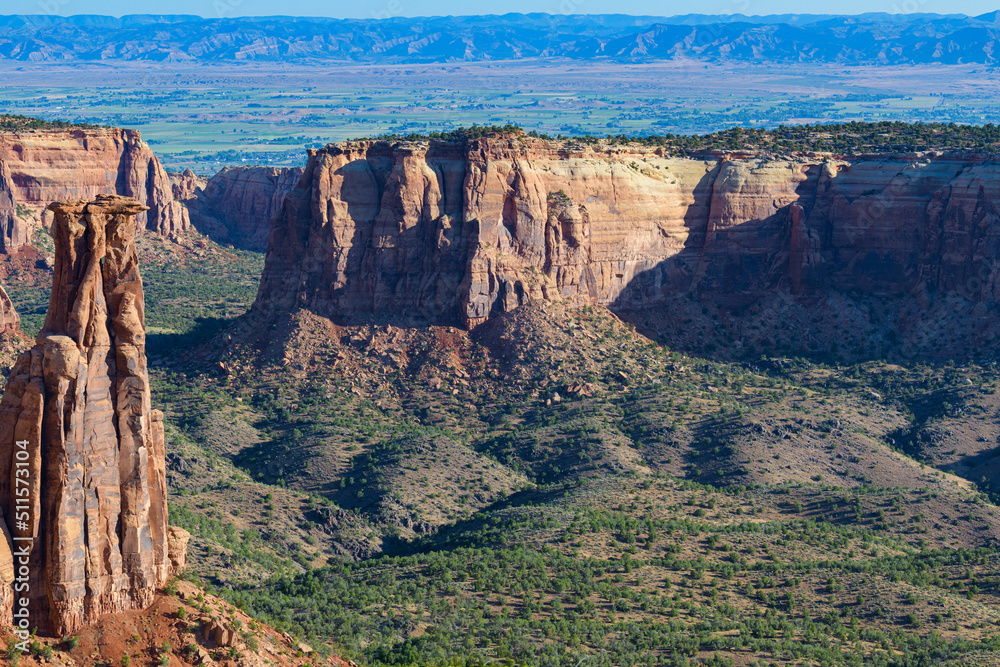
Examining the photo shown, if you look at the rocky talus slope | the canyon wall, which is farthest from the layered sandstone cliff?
the rocky talus slope

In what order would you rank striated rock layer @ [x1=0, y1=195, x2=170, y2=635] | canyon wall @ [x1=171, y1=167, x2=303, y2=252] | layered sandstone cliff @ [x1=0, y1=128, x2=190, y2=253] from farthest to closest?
canyon wall @ [x1=171, y1=167, x2=303, y2=252], layered sandstone cliff @ [x1=0, y1=128, x2=190, y2=253], striated rock layer @ [x1=0, y1=195, x2=170, y2=635]

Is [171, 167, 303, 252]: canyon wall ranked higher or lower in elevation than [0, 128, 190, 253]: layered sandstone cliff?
lower

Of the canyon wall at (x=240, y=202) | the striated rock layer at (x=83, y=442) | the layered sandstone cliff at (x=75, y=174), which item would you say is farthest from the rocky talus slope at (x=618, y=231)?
the canyon wall at (x=240, y=202)

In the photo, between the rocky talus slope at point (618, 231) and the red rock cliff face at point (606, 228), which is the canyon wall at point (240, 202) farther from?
the red rock cliff face at point (606, 228)

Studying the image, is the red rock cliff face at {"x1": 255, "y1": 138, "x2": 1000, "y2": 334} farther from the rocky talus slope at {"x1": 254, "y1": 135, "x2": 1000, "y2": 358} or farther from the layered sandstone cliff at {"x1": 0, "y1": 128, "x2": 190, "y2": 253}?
the layered sandstone cliff at {"x1": 0, "y1": 128, "x2": 190, "y2": 253}

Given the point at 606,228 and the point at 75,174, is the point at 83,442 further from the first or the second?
the point at 75,174

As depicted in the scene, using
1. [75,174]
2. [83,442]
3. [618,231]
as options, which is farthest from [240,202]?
[83,442]
